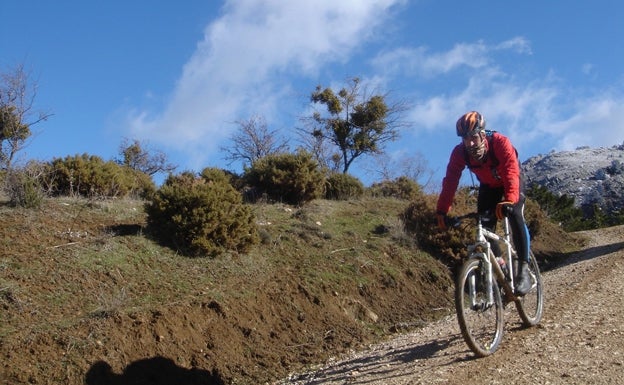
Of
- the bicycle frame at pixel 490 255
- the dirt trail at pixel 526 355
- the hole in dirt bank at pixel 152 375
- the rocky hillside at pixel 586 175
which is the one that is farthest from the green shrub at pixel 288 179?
the rocky hillside at pixel 586 175

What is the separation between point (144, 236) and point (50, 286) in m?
2.34

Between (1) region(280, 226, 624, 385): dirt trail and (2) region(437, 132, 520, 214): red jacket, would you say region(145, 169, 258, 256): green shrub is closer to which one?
(1) region(280, 226, 624, 385): dirt trail

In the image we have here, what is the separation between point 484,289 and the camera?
6363 mm

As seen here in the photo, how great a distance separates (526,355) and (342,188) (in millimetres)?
13478

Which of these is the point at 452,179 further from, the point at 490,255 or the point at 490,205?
the point at 490,255

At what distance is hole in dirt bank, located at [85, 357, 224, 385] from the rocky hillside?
28.1 meters

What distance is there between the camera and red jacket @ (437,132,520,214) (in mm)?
6535

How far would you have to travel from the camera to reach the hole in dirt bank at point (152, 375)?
7305mm

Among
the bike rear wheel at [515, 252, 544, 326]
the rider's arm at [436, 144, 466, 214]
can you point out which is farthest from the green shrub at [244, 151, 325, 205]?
the rider's arm at [436, 144, 466, 214]

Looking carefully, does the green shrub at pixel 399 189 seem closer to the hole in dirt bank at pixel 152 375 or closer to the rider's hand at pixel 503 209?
the hole in dirt bank at pixel 152 375

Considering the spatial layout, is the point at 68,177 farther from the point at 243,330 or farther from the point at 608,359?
the point at 608,359

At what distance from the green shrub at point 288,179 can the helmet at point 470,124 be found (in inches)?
410

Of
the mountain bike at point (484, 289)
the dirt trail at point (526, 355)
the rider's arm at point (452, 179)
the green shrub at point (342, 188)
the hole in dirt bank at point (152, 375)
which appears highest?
the green shrub at point (342, 188)

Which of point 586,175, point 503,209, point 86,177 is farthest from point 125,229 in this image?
point 586,175
